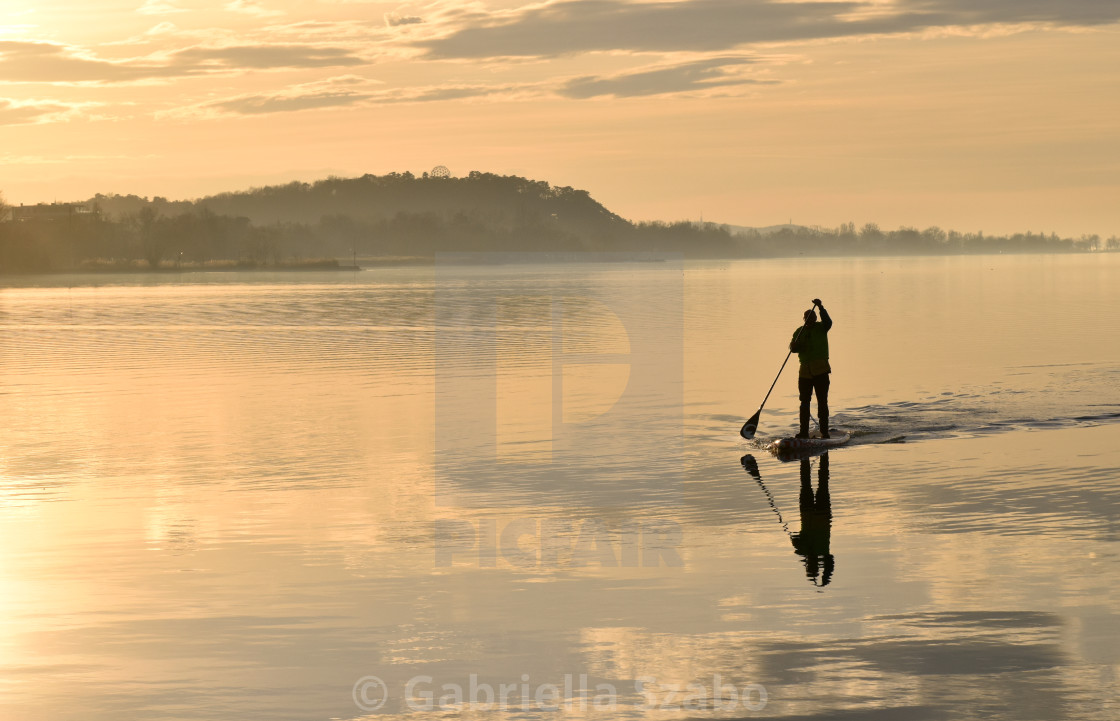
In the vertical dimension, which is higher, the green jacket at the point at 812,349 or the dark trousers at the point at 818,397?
the green jacket at the point at 812,349

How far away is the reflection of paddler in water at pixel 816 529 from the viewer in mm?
15453

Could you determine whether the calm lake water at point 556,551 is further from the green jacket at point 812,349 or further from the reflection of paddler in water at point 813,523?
the green jacket at point 812,349

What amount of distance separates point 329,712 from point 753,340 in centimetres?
5376

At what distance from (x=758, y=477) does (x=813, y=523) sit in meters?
4.42

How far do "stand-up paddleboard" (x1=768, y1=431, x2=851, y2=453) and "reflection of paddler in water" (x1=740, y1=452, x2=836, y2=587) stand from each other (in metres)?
0.85

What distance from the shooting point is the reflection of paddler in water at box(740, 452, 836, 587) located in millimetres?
15484

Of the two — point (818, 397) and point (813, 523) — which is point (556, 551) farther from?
point (818, 397)

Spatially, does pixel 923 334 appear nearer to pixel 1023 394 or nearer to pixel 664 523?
pixel 1023 394

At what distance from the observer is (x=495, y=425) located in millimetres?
31047

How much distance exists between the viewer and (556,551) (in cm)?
1669

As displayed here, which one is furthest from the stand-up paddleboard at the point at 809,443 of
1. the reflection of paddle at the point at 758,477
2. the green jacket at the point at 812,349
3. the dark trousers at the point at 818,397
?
the green jacket at the point at 812,349

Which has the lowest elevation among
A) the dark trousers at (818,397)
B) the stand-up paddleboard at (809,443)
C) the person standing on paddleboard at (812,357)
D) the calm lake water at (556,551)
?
the calm lake water at (556,551)

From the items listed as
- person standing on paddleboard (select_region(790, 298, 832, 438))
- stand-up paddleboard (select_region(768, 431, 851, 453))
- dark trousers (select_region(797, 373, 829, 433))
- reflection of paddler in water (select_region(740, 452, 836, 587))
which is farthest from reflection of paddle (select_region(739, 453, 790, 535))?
person standing on paddleboard (select_region(790, 298, 832, 438))

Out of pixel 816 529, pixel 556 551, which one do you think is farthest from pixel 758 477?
pixel 556 551
